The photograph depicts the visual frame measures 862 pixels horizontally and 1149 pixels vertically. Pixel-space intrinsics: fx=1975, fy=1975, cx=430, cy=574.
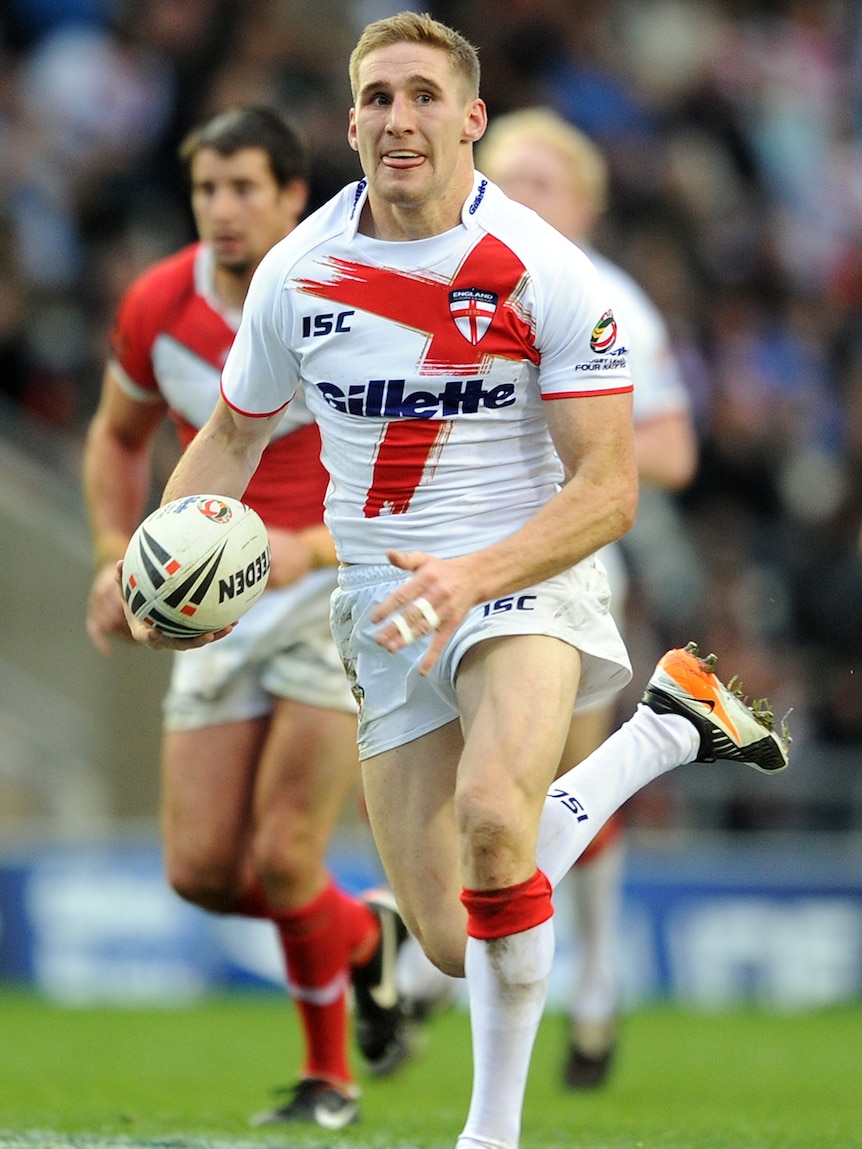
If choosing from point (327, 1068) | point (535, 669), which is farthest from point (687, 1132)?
point (535, 669)

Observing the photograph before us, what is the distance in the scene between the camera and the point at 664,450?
7.95 m

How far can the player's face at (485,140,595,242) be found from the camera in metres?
7.98

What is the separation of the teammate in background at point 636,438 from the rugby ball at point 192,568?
10.0 ft

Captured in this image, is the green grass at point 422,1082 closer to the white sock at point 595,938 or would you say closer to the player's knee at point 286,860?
the white sock at point 595,938

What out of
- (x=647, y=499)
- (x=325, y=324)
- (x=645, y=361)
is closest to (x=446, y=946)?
(x=325, y=324)

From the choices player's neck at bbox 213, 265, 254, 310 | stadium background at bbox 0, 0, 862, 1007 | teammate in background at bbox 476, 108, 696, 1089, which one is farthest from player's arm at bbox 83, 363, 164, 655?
stadium background at bbox 0, 0, 862, 1007

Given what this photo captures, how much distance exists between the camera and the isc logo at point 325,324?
16.1ft

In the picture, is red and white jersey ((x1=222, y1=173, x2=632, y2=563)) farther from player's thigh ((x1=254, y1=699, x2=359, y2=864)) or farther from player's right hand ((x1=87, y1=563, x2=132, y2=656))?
player's thigh ((x1=254, y1=699, x2=359, y2=864))

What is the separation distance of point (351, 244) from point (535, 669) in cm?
117

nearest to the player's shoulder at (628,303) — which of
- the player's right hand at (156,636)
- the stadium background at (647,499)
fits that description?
the player's right hand at (156,636)

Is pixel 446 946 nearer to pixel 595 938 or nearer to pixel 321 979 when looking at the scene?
pixel 321 979

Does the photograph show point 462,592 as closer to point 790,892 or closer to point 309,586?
point 309,586

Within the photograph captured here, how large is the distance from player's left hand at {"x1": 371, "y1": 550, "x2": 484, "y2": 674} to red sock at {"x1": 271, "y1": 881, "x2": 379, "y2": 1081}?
7.29 feet

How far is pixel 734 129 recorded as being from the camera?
1557 centimetres
